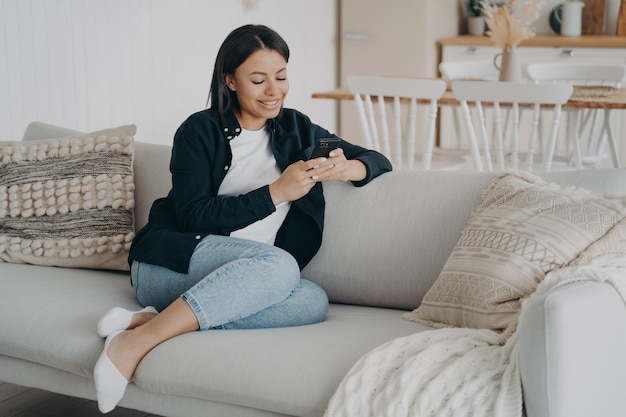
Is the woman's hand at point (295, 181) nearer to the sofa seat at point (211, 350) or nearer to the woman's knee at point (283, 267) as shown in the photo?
the woman's knee at point (283, 267)

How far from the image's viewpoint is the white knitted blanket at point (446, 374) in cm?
166

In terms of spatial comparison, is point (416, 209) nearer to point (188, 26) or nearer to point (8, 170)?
point (8, 170)

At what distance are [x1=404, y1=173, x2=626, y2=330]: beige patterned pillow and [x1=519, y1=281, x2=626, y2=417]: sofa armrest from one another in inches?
Answer: 10.1

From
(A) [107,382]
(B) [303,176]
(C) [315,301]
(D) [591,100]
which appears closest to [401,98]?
(D) [591,100]

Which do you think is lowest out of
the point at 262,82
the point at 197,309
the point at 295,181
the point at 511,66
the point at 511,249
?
the point at 197,309

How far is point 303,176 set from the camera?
2.26 meters

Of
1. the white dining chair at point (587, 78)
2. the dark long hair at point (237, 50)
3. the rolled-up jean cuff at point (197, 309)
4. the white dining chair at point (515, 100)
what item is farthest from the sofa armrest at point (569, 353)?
the white dining chair at point (587, 78)

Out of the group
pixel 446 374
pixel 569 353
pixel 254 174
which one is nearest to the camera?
pixel 569 353

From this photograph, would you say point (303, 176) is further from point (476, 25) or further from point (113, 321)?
point (476, 25)

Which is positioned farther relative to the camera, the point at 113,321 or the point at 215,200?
the point at 215,200

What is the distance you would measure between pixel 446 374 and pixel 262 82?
99 centimetres

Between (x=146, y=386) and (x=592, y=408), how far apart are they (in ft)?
3.11

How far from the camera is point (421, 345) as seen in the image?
6.08 feet

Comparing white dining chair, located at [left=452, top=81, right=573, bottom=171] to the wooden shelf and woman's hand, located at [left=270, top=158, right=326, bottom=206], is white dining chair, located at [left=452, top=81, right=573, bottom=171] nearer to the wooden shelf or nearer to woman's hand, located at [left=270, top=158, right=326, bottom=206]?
woman's hand, located at [left=270, top=158, right=326, bottom=206]
